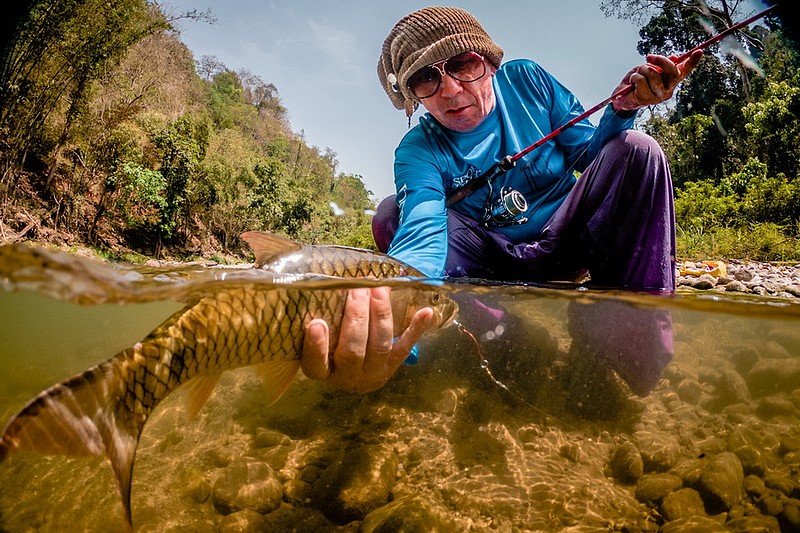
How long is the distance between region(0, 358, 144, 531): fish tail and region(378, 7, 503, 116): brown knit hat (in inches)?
132

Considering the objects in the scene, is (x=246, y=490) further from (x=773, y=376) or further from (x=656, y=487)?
(x=773, y=376)

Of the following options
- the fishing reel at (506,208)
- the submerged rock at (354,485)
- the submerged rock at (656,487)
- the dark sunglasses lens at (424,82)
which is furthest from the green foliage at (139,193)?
the submerged rock at (656,487)

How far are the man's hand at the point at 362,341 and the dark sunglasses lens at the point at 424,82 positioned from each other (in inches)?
90.6

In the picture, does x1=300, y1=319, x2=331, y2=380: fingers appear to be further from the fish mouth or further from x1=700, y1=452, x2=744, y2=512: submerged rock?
x1=700, y1=452, x2=744, y2=512: submerged rock

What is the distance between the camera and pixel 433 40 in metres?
3.62

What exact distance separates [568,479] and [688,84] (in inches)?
1070

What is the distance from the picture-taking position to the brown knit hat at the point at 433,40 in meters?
3.55

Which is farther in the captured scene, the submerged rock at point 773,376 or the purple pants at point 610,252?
the submerged rock at point 773,376

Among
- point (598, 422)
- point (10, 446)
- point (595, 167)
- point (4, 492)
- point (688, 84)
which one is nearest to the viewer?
point (10, 446)

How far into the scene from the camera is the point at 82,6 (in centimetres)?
1825

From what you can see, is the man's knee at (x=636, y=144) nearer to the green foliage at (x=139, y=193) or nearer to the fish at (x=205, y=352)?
the fish at (x=205, y=352)

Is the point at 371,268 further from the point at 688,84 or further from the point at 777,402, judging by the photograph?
the point at 688,84

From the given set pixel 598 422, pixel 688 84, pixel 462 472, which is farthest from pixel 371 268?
pixel 688 84

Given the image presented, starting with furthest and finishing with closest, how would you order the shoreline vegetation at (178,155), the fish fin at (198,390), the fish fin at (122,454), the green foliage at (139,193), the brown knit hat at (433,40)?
the green foliage at (139,193)
the shoreline vegetation at (178,155)
the brown knit hat at (433,40)
the fish fin at (198,390)
the fish fin at (122,454)
